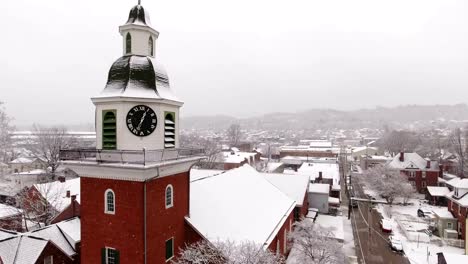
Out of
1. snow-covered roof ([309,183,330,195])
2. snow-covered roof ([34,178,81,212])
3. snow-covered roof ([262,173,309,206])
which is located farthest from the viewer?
snow-covered roof ([309,183,330,195])

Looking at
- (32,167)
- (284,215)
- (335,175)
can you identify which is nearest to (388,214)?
(335,175)

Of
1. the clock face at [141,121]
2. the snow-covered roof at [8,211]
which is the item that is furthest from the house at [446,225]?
the snow-covered roof at [8,211]

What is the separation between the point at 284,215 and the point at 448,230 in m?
23.3

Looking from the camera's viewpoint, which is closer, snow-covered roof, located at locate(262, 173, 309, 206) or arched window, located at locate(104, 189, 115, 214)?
arched window, located at locate(104, 189, 115, 214)

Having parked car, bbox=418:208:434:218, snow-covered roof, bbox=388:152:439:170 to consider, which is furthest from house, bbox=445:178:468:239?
snow-covered roof, bbox=388:152:439:170

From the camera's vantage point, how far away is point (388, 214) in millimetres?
44219

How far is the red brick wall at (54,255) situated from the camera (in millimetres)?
18620

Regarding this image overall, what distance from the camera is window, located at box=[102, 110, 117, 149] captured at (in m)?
14.1

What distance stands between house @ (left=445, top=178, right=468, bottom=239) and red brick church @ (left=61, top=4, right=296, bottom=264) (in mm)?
33789

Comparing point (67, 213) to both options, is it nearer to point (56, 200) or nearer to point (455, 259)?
point (56, 200)

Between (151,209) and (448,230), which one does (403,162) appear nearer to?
(448,230)

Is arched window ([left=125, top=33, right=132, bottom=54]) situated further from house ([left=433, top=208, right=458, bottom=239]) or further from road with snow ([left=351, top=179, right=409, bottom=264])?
house ([left=433, top=208, right=458, bottom=239])

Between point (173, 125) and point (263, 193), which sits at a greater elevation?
point (173, 125)

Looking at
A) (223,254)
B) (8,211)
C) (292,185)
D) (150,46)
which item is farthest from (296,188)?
(8,211)
